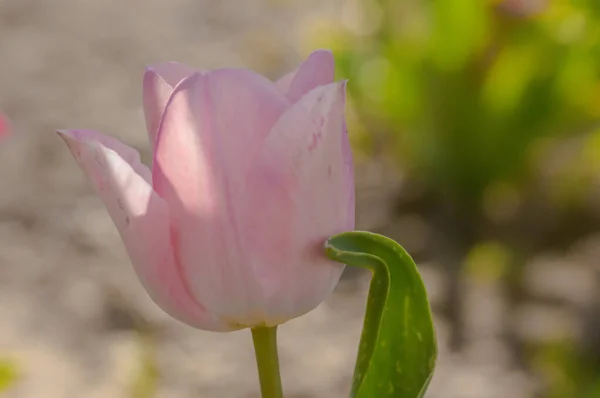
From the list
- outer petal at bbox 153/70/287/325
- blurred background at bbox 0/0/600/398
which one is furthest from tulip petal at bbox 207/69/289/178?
blurred background at bbox 0/0/600/398

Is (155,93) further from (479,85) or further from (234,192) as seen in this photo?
(479,85)

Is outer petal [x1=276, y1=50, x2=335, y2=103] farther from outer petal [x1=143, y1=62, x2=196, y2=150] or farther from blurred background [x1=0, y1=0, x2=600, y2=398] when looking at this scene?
blurred background [x1=0, y1=0, x2=600, y2=398]

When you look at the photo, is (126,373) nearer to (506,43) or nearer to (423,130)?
(423,130)

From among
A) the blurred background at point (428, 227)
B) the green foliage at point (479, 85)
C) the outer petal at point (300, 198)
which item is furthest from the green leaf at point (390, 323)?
the green foliage at point (479, 85)

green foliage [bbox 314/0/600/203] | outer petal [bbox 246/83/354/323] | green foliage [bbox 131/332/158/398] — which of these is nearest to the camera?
outer petal [bbox 246/83/354/323]

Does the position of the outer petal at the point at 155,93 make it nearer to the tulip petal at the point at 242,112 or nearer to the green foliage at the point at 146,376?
the tulip petal at the point at 242,112

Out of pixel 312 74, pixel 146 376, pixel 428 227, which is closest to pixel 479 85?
pixel 428 227

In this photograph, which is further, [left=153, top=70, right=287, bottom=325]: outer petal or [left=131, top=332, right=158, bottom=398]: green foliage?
[left=131, top=332, right=158, bottom=398]: green foliage

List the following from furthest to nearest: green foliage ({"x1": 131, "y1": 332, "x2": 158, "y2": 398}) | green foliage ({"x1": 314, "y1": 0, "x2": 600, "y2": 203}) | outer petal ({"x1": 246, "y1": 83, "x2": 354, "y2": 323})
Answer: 1. green foliage ({"x1": 314, "y1": 0, "x2": 600, "y2": 203})
2. green foliage ({"x1": 131, "y1": 332, "x2": 158, "y2": 398})
3. outer petal ({"x1": 246, "y1": 83, "x2": 354, "y2": 323})
